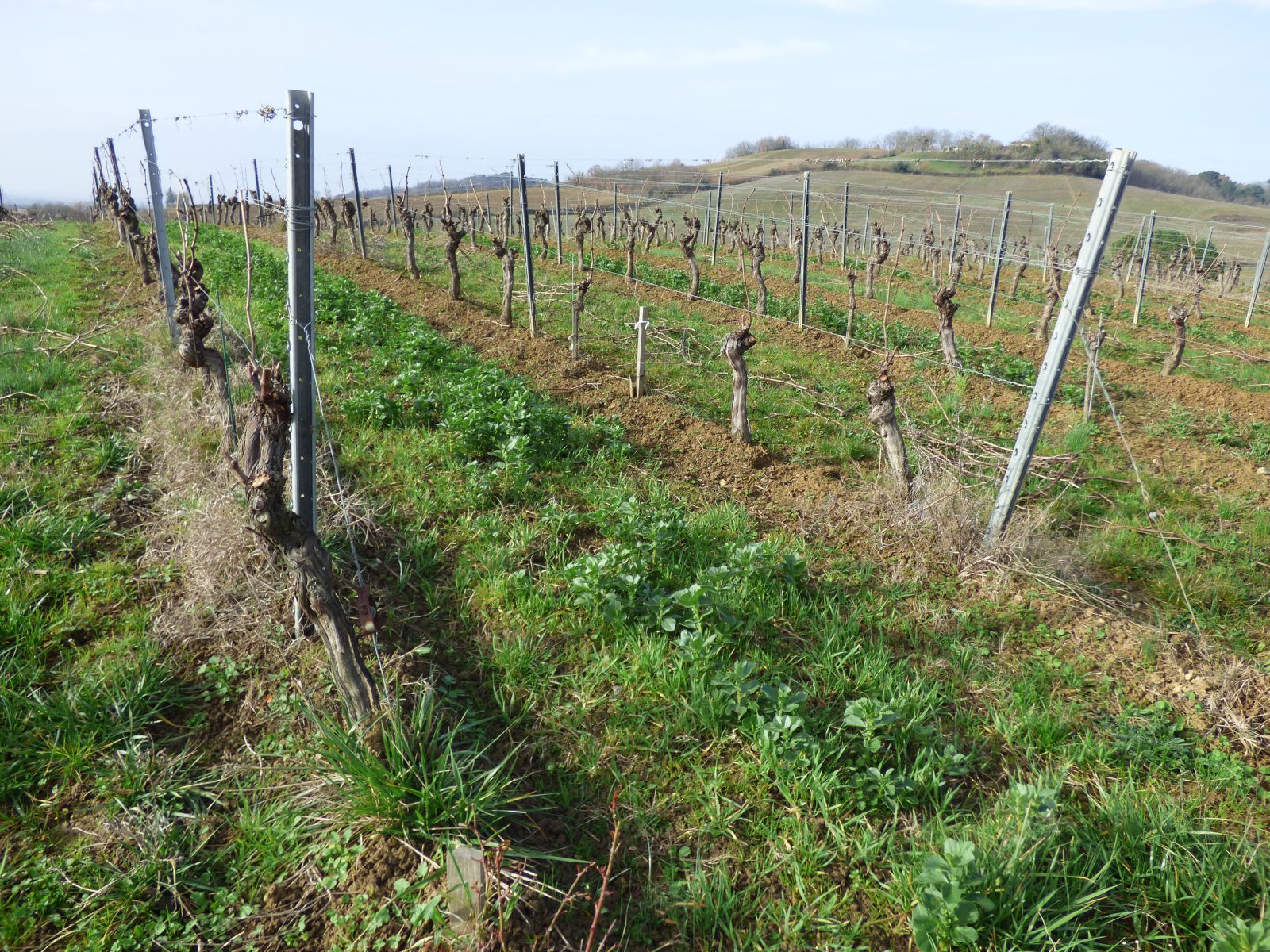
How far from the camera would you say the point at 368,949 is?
7.56 ft

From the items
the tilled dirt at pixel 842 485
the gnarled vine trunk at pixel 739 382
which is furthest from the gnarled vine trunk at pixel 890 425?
the gnarled vine trunk at pixel 739 382

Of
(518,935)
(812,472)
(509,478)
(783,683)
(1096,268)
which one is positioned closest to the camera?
(518,935)

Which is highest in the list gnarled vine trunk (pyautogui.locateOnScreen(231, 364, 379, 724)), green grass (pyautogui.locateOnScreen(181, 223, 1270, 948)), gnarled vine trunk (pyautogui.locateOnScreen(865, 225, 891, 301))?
gnarled vine trunk (pyautogui.locateOnScreen(865, 225, 891, 301))

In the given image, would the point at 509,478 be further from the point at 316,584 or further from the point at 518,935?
the point at 518,935

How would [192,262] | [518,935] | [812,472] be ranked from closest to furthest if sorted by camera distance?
[518,935] → [192,262] → [812,472]

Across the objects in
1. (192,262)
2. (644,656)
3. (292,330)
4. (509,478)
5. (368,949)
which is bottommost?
(368,949)

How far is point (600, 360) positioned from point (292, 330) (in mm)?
5848

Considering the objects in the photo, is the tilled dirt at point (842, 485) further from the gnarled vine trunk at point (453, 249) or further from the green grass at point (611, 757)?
the gnarled vine trunk at point (453, 249)

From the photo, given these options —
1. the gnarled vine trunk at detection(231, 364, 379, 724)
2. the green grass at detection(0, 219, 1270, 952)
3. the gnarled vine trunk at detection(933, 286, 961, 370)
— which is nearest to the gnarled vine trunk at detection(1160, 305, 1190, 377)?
the gnarled vine trunk at detection(933, 286, 961, 370)

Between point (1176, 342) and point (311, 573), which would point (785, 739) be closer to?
point (311, 573)

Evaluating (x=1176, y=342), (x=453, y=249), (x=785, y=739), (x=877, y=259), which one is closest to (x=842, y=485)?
(x=785, y=739)

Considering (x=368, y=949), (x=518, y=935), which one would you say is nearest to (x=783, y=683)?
(x=518, y=935)

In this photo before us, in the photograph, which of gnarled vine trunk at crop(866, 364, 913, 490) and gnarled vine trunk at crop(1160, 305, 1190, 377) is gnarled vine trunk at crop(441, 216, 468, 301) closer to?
gnarled vine trunk at crop(866, 364, 913, 490)

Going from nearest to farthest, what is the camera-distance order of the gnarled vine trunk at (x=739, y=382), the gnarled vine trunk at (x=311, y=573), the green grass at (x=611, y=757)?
the green grass at (x=611, y=757), the gnarled vine trunk at (x=311, y=573), the gnarled vine trunk at (x=739, y=382)
